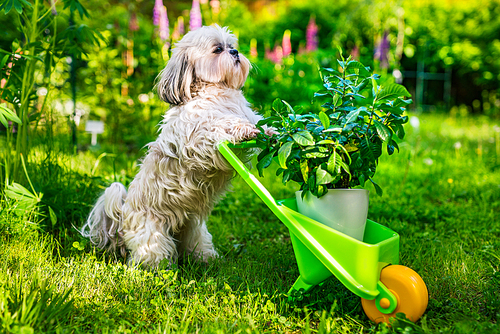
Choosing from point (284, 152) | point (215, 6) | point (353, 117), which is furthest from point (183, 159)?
point (215, 6)

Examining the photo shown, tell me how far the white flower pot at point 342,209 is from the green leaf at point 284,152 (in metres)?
0.23

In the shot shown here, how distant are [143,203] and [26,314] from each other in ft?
3.01

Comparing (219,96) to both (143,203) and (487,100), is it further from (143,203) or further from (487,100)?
(487,100)

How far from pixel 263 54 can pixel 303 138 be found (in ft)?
20.3

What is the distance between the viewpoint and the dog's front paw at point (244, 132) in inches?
79.7

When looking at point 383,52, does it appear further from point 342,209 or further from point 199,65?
point 342,209

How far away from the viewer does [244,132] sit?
80.1 inches

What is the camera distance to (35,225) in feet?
8.25

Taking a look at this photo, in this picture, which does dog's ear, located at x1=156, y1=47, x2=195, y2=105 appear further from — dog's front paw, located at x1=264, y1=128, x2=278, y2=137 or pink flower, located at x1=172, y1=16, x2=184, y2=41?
pink flower, located at x1=172, y1=16, x2=184, y2=41

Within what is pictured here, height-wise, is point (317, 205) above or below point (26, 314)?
above

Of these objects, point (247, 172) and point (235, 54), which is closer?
point (247, 172)

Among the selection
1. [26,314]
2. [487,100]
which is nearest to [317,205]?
[26,314]

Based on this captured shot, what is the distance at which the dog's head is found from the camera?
7.69 ft

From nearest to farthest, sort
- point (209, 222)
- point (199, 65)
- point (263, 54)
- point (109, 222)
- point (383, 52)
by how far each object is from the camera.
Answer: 1. point (199, 65)
2. point (109, 222)
3. point (209, 222)
4. point (383, 52)
5. point (263, 54)
